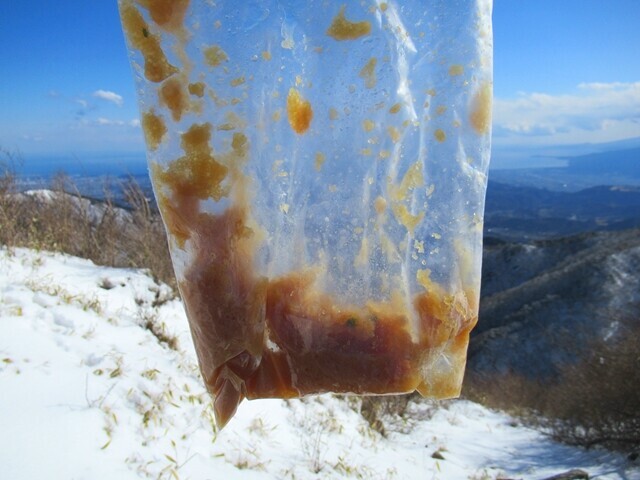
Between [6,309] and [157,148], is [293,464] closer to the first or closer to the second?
[6,309]

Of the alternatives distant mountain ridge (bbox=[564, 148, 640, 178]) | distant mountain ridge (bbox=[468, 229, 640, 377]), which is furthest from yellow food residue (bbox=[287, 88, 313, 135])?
distant mountain ridge (bbox=[564, 148, 640, 178])

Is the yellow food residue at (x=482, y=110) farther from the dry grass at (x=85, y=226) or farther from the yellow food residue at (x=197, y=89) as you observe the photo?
the dry grass at (x=85, y=226)

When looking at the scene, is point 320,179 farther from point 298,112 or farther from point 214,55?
point 214,55

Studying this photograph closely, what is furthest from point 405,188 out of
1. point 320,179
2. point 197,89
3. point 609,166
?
point 609,166

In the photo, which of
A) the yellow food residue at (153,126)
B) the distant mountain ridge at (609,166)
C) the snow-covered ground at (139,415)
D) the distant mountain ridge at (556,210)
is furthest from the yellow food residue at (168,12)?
the distant mountain ridge at (609,166)

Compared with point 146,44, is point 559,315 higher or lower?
lower

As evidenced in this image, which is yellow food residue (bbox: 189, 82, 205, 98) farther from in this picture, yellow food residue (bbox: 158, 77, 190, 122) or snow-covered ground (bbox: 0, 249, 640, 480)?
snow-covered ground (bbox: 0, 249, 640, 480)
